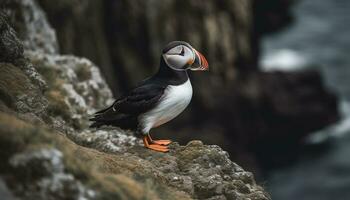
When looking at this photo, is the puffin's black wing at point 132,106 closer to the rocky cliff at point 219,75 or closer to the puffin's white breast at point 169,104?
the puffin's white breast at point 169,104

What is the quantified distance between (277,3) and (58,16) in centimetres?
4964

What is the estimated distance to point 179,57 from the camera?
63.7ft

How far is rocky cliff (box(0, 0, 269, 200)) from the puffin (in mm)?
930

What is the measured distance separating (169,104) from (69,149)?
16.8ft

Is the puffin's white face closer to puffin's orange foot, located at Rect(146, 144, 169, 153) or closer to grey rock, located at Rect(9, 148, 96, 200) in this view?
puffin's orange foot, located at Rect(146, 144, 169, 153)

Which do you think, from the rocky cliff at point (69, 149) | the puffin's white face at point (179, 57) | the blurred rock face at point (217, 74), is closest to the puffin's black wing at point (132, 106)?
the puffin's white face at point (179, 57)

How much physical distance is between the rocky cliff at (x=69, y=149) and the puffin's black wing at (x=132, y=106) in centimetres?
90

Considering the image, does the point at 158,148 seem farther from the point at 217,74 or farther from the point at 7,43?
the point at 217,74

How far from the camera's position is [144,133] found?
64.8 ft

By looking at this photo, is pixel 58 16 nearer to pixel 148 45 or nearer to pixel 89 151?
pixel 148 45

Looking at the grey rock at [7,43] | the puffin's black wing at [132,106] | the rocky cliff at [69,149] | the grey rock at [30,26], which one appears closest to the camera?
the rocky cliff at [69,149]

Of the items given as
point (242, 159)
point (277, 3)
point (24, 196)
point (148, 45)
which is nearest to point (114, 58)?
point (148, 45)

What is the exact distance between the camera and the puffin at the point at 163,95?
19156 millimetres

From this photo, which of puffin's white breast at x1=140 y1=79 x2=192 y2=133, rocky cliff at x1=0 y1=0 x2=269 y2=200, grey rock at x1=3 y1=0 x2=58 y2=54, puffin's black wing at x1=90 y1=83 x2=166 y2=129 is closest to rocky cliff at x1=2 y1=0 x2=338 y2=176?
grey rock at x1=3 y1=0 x2=58 y2=54
